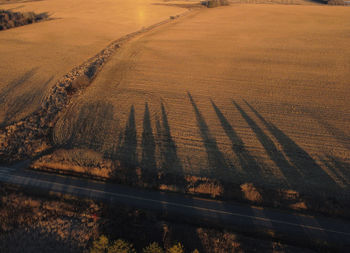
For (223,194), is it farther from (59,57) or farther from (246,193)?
(59,57)

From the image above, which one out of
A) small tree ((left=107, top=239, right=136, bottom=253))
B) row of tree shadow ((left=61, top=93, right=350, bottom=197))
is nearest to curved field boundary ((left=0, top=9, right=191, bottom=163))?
row of tree shadow ((left=61, top=93, right=350, bottom=197))

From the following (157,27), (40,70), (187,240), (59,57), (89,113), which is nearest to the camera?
(187,240)

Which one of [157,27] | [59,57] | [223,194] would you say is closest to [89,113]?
[223,194]

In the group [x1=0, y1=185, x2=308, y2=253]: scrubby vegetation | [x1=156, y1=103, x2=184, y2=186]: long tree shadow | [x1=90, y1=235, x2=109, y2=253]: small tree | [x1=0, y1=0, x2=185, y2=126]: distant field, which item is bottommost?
[x1=0, y1=185, x2=308, y2=253]: scrubby vegetation

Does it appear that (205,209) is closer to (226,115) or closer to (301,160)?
(301,160)

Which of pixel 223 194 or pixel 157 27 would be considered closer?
pixel 223 194

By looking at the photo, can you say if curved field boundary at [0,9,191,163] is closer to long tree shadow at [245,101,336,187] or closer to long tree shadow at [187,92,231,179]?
long tree shadow at [187,92,231,179]

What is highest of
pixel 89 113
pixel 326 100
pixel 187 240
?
pixel 326 100
